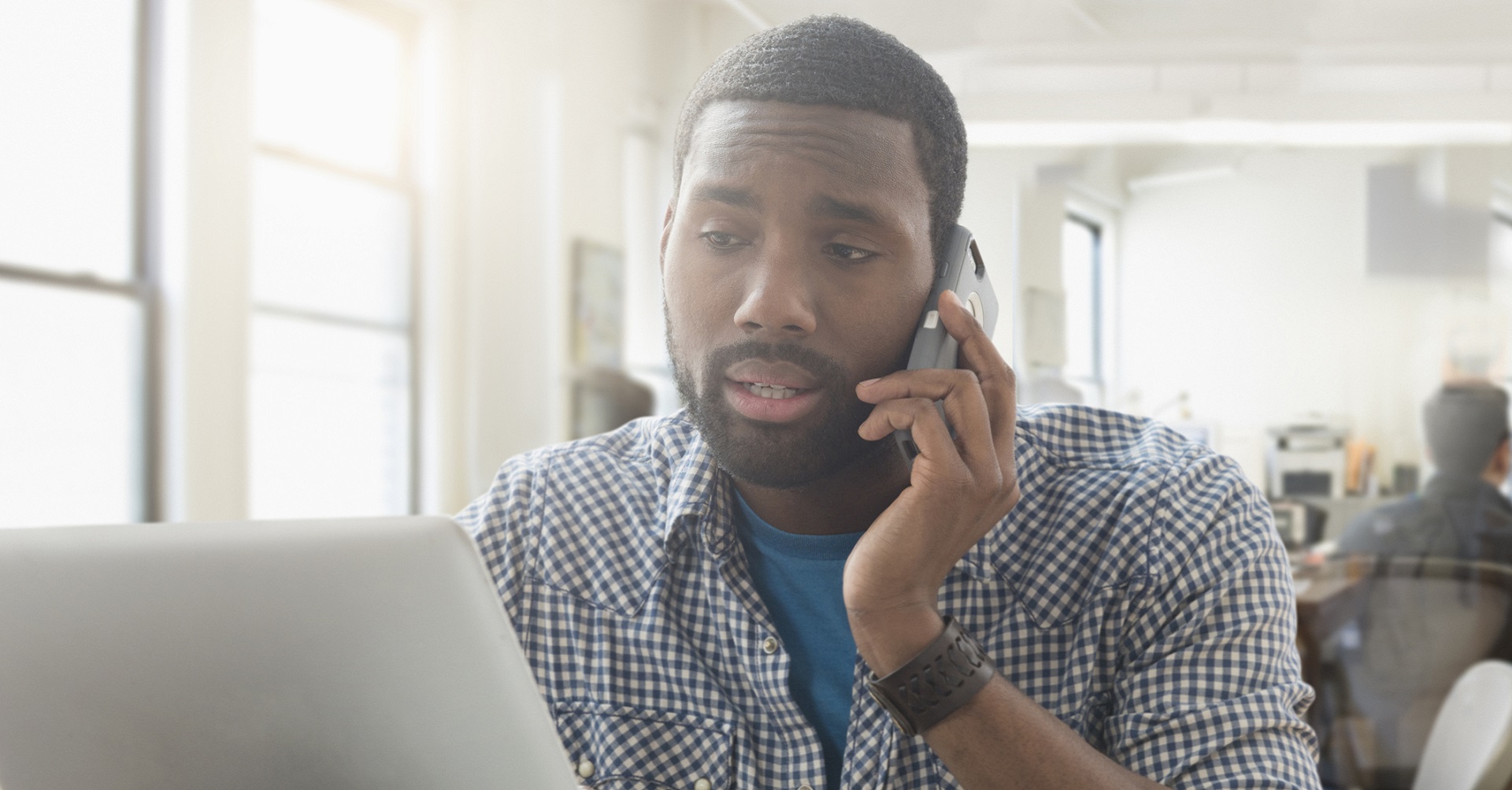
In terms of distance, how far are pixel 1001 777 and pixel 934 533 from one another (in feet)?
0.61

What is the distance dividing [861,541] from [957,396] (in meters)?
0.14

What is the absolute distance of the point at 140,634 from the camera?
60cm

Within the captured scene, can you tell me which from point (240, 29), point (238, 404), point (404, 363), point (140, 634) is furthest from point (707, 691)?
point (404, 363)

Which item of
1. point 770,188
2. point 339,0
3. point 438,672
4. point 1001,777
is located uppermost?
point 339,0

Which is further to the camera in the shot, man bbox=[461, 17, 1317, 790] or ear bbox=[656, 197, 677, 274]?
ear bbox=[656, 197, 677, 274]

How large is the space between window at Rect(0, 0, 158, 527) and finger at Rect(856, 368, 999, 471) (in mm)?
2462

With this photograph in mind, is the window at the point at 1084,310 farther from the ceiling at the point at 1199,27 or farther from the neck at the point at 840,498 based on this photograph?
the neck at the point at 840,498

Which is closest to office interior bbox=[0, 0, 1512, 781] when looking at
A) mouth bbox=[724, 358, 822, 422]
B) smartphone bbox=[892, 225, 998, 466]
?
smartphone bbox=[892, 225, 998, 466]

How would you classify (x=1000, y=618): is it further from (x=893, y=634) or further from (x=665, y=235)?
(x=665, y=235)

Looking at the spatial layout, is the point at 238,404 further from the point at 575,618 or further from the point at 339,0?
the point at 575,618

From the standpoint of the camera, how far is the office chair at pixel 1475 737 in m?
1.51

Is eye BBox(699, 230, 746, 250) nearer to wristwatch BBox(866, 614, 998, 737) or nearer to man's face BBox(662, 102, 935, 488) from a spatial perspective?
man's face BBox(662, 102, 935, 488)

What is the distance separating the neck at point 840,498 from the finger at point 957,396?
0.12 meters

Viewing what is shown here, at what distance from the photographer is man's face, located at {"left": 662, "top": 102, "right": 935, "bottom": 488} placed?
1068 mm
